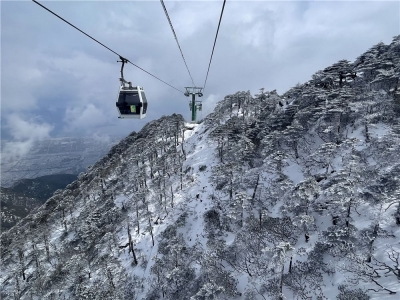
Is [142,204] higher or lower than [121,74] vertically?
lower

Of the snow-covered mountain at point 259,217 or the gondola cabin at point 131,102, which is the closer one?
the gondola cabin at point 131,102

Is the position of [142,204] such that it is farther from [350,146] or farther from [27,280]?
[350,146]

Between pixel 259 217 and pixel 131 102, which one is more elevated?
pixel 131 102

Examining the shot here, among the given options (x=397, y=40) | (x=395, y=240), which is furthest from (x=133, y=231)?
(x=397, y=40)

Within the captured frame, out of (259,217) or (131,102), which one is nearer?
(131,102)

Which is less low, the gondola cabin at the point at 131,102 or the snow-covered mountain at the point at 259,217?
the gondola cabin at the point at 131,102
